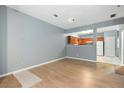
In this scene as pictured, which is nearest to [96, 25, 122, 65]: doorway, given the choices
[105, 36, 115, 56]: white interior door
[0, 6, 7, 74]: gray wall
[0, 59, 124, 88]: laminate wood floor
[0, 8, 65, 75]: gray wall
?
[105, 36, 115, 56]: white interior door

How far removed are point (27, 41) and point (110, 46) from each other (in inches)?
259

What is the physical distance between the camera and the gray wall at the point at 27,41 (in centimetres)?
279

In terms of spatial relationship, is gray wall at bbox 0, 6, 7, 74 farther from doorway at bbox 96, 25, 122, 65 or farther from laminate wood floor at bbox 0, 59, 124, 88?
doorway at bbox 96, 25, 122, 65

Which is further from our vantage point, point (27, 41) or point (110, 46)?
point (110, 46)

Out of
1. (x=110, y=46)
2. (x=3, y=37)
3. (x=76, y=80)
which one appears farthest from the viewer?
(x=110, y=46)

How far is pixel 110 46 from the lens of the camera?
21.5 ft

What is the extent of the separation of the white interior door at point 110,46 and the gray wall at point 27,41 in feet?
16.1

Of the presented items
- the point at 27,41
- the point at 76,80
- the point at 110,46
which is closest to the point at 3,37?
the point at 27,41

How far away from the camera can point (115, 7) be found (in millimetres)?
2822

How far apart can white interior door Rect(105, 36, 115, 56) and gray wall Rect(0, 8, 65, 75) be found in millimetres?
4903

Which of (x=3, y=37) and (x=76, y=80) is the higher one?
(x=3, y=37)

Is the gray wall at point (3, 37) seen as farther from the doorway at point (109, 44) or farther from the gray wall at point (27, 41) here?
the doorway at point (109, 44)

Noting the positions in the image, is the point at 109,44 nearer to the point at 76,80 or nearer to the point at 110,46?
the point at 110,46

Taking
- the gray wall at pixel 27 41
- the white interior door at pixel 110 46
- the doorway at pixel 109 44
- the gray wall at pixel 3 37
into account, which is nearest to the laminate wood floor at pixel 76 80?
the gray wall at pixel 3 37
